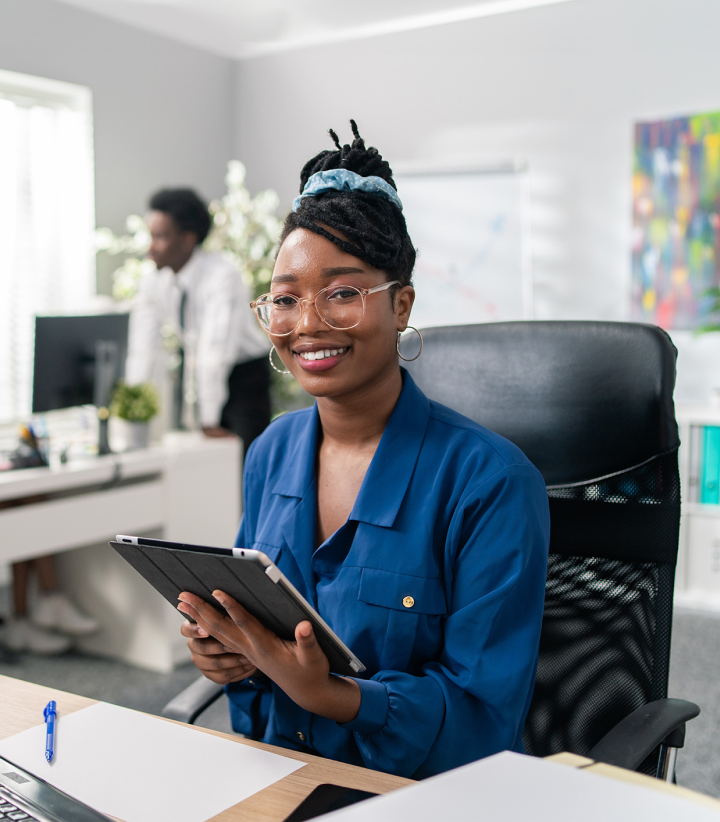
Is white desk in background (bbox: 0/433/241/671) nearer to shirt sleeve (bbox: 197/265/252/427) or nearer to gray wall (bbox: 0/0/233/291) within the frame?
shirt sleeve (bbox: 197/265/252/427)

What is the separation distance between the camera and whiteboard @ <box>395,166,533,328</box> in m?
4.05

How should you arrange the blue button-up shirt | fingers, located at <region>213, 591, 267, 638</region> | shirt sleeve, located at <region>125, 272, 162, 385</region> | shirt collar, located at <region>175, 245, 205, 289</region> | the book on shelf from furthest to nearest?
the book on shelf
shirt collar, located at <region>175, 245, 205, 289</region>
shirt sleeve, located at <region>125, 272, 162, 385</region>
the blue button-up shirt
fingers, located at <region>213, 591, 267, 638</region>

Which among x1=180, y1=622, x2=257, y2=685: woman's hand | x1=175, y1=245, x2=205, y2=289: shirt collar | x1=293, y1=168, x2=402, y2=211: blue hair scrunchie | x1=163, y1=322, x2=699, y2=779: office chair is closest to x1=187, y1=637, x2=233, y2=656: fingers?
x1=180, y1=622, x2=257, y2=685: woman's hand

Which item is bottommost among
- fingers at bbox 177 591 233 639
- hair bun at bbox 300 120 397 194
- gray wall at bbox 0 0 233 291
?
fingers at bbox 177 591 233 639

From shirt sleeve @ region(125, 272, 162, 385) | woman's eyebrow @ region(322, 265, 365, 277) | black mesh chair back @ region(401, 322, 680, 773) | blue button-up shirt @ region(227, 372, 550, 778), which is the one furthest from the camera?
shirt sleeve @ region(125, 272, 162, 385)

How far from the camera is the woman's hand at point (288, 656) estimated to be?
2.66 feet

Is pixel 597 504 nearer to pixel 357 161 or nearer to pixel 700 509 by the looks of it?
pixel 357 161

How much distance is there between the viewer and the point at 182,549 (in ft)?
2.49

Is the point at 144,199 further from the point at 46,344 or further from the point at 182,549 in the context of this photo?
the point at 182,549

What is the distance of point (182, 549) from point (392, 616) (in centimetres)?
30

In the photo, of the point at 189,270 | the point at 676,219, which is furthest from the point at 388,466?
the point at 676,219

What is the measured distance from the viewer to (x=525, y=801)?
0.56 metres

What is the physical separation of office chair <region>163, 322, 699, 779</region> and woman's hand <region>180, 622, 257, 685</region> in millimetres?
179

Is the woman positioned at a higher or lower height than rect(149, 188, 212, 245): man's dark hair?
lower
